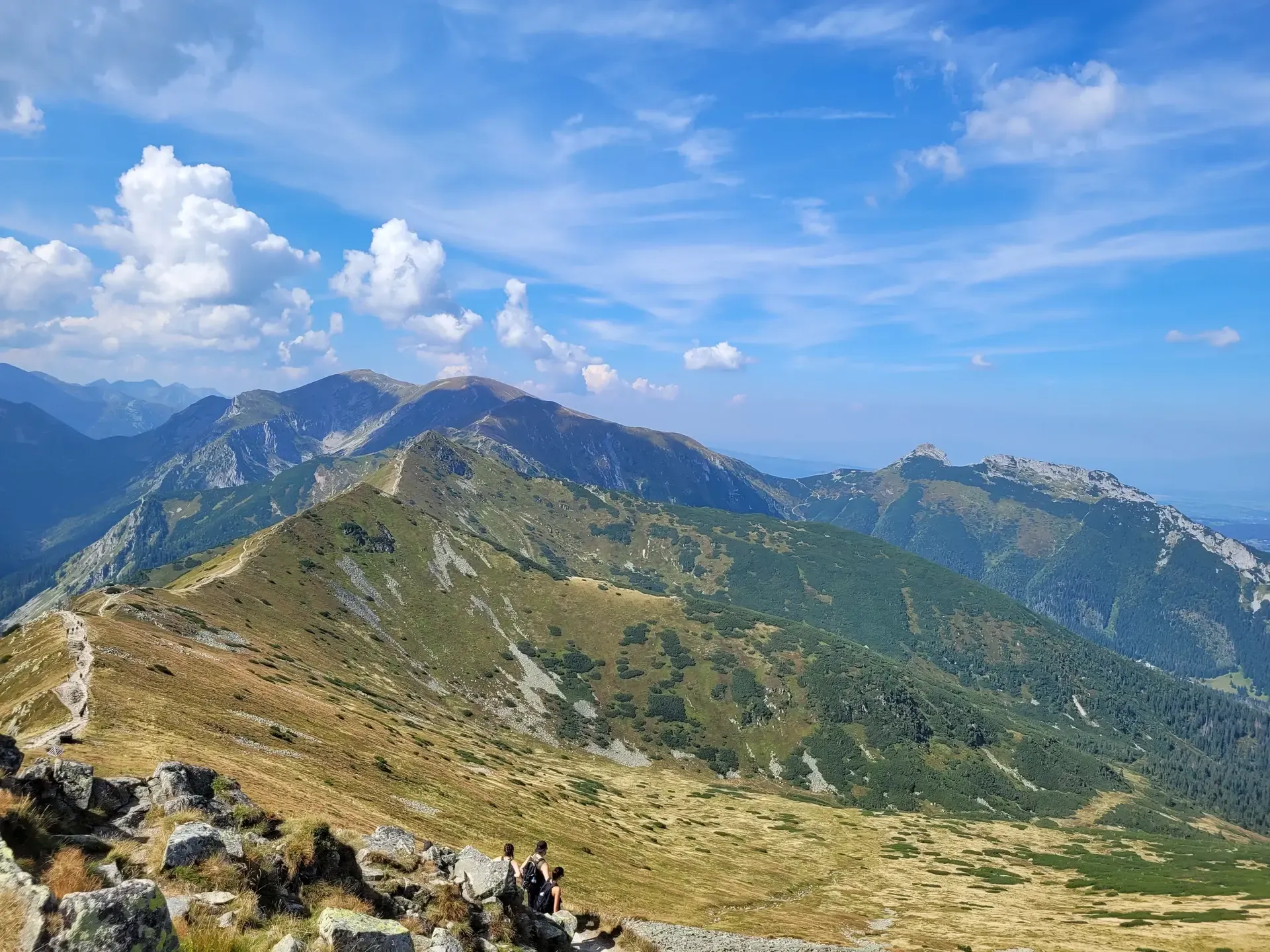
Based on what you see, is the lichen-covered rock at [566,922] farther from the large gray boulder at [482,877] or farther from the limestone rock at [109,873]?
the limestone rock at [109,873]

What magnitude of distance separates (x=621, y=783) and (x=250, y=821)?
13871cm

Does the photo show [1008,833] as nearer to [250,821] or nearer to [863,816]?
[863,816]

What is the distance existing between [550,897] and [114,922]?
66.3ft

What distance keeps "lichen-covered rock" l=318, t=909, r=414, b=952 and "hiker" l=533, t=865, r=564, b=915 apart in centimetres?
1172

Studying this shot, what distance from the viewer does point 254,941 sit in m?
15.3

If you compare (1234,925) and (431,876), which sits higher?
(431,876)

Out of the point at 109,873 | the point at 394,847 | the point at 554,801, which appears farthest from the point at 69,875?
the point at 554,801

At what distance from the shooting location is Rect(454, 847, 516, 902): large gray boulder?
24344mm

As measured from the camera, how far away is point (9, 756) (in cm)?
2320

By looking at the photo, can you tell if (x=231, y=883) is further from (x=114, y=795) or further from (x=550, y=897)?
(x=550, y=897)

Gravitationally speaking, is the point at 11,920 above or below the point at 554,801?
above

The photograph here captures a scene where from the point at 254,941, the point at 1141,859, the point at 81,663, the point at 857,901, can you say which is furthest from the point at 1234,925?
the point at 81,663

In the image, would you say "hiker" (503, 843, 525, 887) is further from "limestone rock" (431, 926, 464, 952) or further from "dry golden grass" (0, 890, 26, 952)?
"dry golden grass" (0, 890, 26, 952)

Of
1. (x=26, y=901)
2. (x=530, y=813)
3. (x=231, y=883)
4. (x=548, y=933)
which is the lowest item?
(x=530, y=813)
